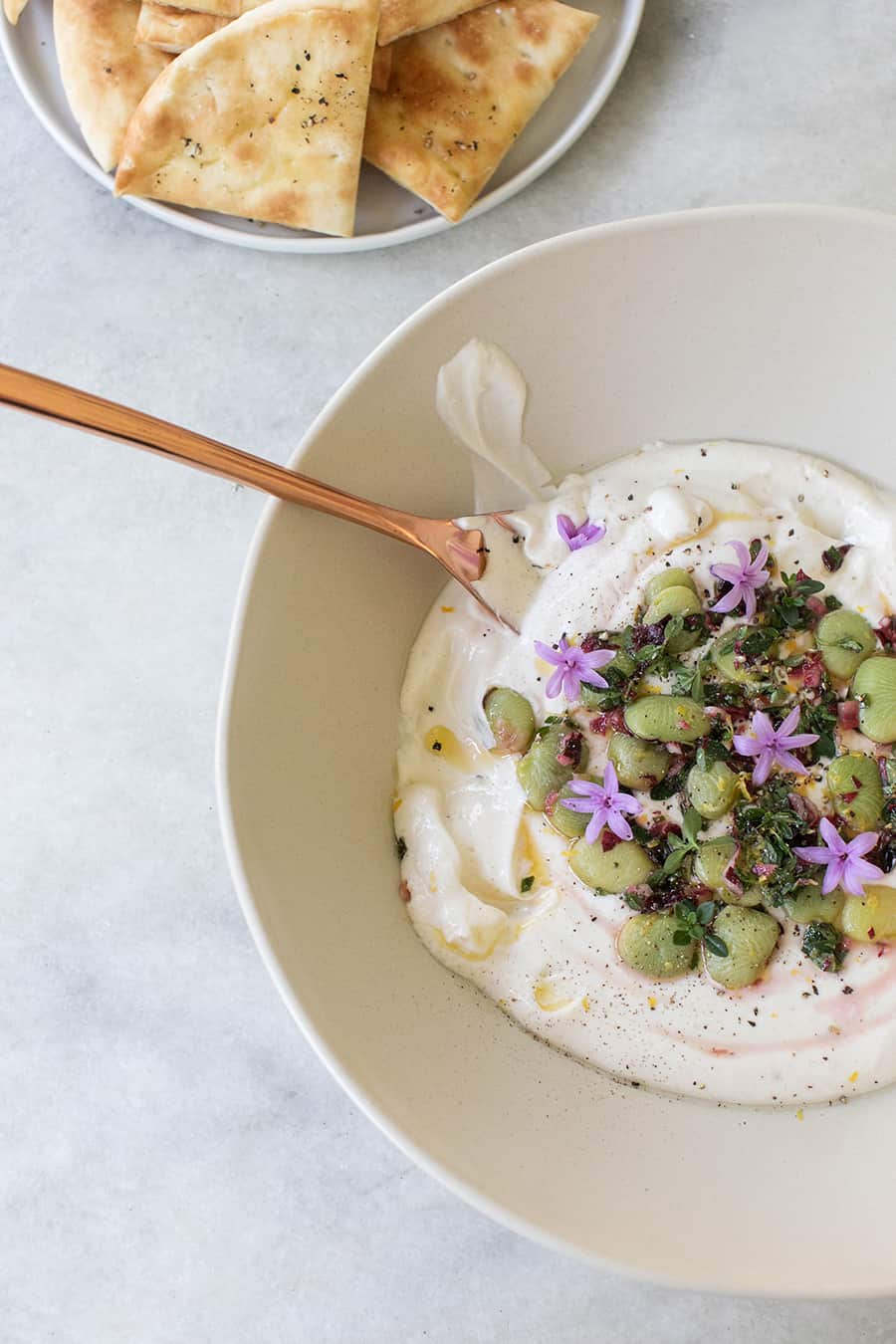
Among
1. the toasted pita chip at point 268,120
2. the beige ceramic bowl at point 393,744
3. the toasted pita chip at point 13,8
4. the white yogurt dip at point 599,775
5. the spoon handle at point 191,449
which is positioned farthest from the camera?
the toasted pita chip at point 13,8

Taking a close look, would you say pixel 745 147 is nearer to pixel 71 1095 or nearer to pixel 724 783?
pixel 724 783

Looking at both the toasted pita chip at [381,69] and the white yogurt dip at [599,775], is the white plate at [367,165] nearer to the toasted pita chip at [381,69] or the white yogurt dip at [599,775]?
the toasted pita chip at [381,69]

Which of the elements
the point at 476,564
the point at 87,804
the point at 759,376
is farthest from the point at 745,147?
the point at 87,804

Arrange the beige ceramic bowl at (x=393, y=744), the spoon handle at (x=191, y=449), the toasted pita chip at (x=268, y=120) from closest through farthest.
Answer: the spoon handle at (x=191, y=449) → the beige ceramic bowl at (x=393, y=744) → the toasted pita chip at (x=268, y=120)

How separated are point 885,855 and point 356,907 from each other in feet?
2.14

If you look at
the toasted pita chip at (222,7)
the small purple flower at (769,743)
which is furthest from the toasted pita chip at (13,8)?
the small purple flower at (769,743)

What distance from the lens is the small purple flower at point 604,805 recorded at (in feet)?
4.82

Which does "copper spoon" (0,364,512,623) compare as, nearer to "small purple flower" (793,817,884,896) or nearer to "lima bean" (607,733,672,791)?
"lima bean" (607,733,672,791)

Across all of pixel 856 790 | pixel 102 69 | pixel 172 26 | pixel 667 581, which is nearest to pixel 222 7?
pixel 172 26

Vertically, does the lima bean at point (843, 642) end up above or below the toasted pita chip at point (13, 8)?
below

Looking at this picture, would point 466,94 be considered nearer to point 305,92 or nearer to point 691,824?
point 305,92

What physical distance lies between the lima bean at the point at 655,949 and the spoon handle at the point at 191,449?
Answer: 1.74 ft

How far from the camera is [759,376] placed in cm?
162

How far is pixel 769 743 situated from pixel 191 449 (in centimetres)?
75
